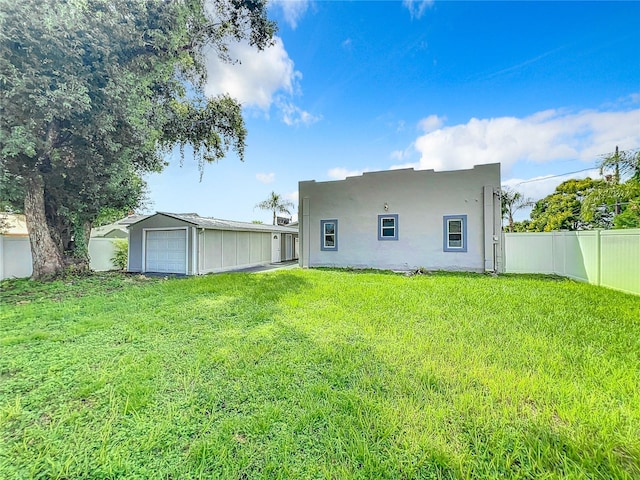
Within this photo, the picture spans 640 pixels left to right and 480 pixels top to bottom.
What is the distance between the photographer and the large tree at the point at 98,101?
6.51m

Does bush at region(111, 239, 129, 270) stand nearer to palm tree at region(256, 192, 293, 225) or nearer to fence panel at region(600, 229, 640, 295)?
palm tree at region(256, 192, 293, 225)

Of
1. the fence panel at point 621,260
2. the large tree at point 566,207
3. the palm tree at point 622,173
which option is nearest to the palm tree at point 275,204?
the large tree at point 566,207

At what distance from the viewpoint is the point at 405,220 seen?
40.3ft

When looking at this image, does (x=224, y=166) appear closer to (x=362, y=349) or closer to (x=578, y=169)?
(x=362, y=349)

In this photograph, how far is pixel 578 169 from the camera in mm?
17344

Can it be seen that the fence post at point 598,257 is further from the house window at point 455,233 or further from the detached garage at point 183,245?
the detached garage at point 183,245

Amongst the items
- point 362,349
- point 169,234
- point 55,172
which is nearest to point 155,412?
point 362,349

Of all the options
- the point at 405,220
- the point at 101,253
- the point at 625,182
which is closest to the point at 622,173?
the point at 625,182

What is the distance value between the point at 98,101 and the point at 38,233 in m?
A: 5.05

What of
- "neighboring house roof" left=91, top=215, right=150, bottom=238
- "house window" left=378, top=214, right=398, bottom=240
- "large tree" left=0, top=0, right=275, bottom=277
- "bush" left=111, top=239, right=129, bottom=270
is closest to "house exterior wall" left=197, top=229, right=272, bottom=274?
"large tree" left=0, top=0, right=275, bottom=277

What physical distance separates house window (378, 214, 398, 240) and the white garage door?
9.02 m

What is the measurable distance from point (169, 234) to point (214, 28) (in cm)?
899

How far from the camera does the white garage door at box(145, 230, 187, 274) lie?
1262 centimetres

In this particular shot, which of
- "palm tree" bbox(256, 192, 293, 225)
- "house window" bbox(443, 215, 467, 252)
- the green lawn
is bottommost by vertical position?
the green lawn
